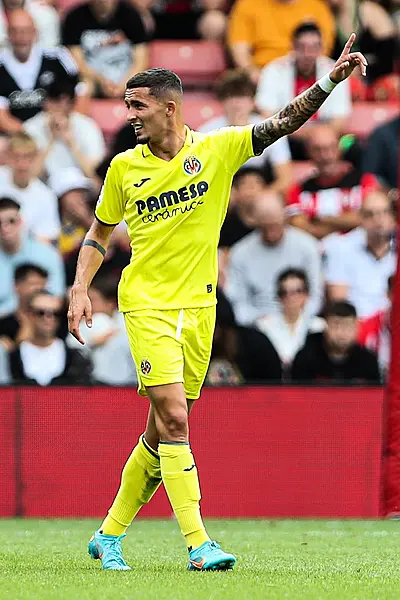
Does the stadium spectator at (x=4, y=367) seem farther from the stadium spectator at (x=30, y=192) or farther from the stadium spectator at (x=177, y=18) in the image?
the stadium spectator at (x=177, y=18)

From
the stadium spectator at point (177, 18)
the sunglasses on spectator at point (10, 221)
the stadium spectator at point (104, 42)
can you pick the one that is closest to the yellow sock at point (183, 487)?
the sunglasses on spectator at point (10, 221)

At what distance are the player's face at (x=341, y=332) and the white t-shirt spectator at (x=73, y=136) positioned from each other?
114 inches

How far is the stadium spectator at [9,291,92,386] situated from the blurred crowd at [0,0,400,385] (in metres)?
0.01

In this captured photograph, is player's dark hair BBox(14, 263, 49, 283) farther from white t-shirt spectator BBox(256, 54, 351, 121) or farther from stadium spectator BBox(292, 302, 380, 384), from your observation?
white t-shirt spectator BBox(256, 54, 351, 121)

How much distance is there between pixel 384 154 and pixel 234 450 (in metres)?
3.64

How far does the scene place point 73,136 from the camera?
41.2 feet

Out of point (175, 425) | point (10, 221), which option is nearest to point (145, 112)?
point (175, 425)

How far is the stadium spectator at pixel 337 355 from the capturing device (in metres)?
11.3

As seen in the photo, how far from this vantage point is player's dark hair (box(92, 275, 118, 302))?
38.8 feet

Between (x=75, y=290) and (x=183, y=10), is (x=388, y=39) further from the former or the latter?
(x=75, y=290)

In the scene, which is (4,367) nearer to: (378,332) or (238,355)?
(238,355)

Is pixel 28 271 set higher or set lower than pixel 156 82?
lower

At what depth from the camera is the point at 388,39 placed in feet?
46.5

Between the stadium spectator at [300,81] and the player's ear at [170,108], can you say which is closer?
the player's ear at [170,108]
